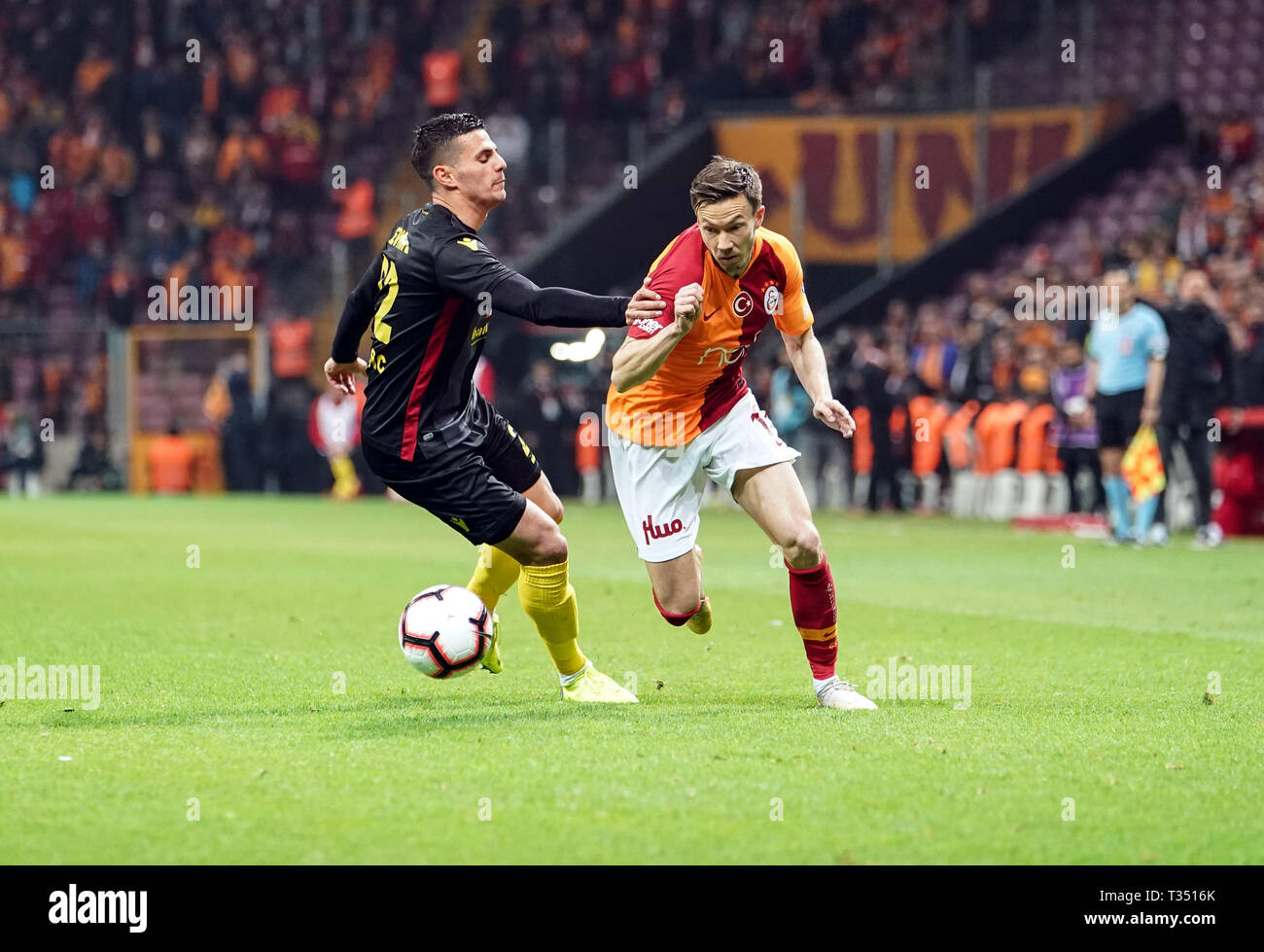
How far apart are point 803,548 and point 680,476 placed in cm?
71

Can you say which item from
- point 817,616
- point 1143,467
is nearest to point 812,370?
point 817,616

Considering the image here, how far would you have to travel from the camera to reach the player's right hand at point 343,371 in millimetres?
7531

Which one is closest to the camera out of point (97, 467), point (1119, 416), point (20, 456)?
→ point (1119, 416)

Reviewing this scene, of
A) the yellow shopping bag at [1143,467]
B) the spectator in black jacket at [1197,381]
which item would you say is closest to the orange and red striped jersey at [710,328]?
the yellow shopping bag at [1143,467]

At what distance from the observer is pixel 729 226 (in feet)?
22.4

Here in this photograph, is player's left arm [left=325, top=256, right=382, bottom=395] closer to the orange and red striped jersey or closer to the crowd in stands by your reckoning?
the orange and red striped jersey

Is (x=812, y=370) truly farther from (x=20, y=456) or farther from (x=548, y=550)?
(x=20, y=456)

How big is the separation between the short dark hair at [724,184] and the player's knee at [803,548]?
1.23 meters

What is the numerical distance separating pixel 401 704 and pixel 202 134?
25950 mm
